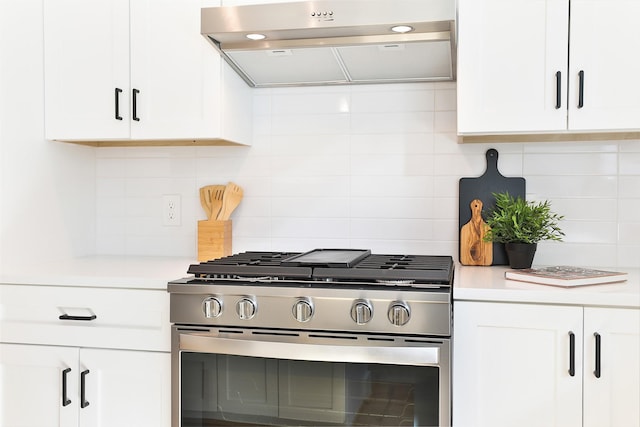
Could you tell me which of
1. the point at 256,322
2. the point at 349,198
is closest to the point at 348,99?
the point at 349,198

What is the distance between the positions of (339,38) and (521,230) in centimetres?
88

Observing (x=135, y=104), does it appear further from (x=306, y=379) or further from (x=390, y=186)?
(x=306, y=379)

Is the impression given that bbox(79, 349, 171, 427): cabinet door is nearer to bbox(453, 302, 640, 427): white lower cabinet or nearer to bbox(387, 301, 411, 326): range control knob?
bbox(387, 301, 411, 326): range control knob

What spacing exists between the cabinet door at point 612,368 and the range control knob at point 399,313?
0.49 m

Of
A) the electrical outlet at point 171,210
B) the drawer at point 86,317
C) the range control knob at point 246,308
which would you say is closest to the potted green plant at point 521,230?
the range control knob at point 246,308

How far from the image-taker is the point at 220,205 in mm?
2424

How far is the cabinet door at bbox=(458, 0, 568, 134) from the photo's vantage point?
190cm

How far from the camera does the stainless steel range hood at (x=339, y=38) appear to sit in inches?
72.6

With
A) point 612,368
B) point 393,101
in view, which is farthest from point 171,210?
point 612,368

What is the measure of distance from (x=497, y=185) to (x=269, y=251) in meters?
0.92

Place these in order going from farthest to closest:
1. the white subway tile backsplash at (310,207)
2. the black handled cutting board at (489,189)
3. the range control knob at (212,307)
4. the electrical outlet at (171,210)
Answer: the electrical outlet at (171,210), the white subway tile backsplash at (310,207), the black handled cutting board at (489,189), the range control knob at (212,307)

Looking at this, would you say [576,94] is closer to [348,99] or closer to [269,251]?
[348,99]

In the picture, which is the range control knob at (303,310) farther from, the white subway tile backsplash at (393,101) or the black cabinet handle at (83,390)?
the white subway tile backsplash at (393,101)

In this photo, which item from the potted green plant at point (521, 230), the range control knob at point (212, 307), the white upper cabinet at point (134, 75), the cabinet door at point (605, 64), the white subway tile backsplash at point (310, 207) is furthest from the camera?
the white subway tile backsplash at point (310, 207)
